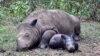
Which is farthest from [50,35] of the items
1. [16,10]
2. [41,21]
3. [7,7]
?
[7,7]

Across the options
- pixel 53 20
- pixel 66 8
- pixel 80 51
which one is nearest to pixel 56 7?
pixel 66 8

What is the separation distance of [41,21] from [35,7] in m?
4.71

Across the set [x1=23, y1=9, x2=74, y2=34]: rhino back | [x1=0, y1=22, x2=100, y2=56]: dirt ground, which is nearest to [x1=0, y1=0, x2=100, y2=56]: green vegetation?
[x1=23, y1=9, x2=74, y2=34]: rhino back

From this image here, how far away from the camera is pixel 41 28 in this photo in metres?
8.44

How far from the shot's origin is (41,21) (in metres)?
8.55

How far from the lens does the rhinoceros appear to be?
26.2 feet

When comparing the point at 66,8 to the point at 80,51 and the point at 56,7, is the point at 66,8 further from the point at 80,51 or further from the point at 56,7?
the point at 80,51

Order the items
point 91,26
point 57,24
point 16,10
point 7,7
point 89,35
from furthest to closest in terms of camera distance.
A: point 7,7
point 16,10
point 91,26
point 89,35
point 57,24

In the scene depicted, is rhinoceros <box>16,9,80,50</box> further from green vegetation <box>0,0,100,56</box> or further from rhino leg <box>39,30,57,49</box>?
green vegetation <box>0,0,100,56</box>

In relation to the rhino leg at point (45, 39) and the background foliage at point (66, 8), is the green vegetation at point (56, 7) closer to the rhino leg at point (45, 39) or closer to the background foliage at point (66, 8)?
the background foliage at point (66, 8)

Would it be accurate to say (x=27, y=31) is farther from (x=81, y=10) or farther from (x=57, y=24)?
(x=81, y=10)

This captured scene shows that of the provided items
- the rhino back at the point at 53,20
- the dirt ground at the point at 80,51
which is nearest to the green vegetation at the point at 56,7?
the rhino back at the point at 53,20

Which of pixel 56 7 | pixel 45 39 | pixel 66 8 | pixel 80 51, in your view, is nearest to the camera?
pixel 80 51

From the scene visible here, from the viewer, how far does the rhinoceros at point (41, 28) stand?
7999mm
